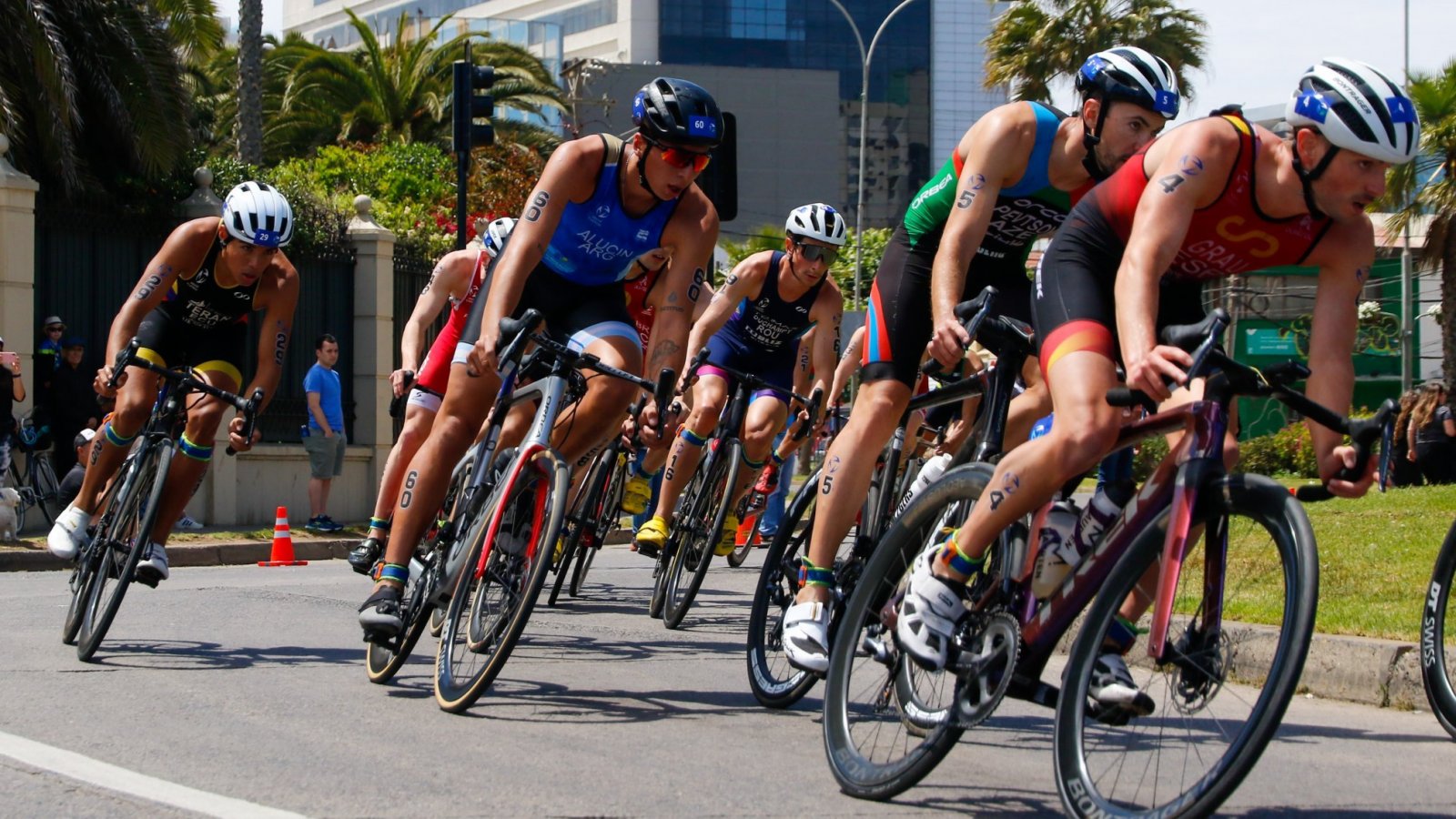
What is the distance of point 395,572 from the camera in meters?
6.32

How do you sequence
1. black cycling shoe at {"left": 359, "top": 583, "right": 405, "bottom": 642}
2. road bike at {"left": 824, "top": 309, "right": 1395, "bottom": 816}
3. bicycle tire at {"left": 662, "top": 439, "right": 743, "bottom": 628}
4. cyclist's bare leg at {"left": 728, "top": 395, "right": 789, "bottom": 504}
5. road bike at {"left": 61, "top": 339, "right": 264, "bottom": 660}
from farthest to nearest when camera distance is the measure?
1. cyclist's bare leg at {"left": 728, "top": 395, "right": 789, "bottom": 504}
2. bicycle tire at {"left": 662, "top": 439, "right": 743, "bottom": 628}
3. road bike at {"left": 61, "top": 339, "right": 264, "bottom": 660}
4. black cycling shoe at {"left": 359, "top": 583, "right": 405, "bottom": 642}
5. road bike at {"left": 824, "top": 309, "right": 1395, "bottom": 816}

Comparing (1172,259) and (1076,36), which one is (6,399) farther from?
(1076,36)

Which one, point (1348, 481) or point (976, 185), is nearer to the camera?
point (1348, 481)

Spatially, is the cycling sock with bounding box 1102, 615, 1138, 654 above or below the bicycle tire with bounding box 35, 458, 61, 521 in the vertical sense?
above

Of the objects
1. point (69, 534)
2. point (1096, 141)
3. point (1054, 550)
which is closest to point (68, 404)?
point (69, 534)

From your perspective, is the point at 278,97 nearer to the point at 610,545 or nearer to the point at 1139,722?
the point at 610,545

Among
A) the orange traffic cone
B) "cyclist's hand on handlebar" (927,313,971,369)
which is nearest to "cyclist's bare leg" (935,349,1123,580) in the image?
"cyclist's hand on handlebar" (927,313,971,369)

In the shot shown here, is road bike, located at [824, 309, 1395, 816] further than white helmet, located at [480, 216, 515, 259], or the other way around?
white helmet, located at [480, 216, 515, 259]

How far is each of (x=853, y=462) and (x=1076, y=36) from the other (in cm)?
3321

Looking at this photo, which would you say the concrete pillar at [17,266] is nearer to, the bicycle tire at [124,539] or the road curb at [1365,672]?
the bicycle tire at [124,539]

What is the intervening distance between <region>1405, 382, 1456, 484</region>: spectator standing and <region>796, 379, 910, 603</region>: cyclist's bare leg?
14843 millimetres

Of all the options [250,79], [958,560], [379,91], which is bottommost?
[958,560]

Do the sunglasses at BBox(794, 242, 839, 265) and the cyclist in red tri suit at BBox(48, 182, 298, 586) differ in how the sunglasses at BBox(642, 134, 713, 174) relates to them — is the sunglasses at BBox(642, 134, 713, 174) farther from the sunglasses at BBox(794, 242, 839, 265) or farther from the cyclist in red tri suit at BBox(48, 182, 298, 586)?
the sunglasses at BBox(794, 242, 839, 265)

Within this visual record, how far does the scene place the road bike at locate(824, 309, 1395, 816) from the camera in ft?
12.1
